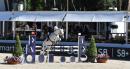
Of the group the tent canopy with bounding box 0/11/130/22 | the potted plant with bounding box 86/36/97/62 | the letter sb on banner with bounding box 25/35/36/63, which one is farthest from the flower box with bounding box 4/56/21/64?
the tent canopy with bounding box 0/11/130/22

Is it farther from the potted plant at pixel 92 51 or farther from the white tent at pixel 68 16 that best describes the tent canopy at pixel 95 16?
the potted plant at pixel 92 51

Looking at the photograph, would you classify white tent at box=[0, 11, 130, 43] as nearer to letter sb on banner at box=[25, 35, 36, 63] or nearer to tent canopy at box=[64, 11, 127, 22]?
tent canopy at box=[64, 11, 127, 22]

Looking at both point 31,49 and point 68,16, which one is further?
point 68,16

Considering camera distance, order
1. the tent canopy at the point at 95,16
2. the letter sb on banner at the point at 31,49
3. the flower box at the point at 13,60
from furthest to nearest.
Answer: the tent canopy at the point at 95,16 → the letter sb on banner at the point at 31,49 → the flower box at the point at 13,60

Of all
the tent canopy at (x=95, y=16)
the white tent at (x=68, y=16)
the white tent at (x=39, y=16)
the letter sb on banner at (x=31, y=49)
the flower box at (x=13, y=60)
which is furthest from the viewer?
the white tent at (x=39, y=16)

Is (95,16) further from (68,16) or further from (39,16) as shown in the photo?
(39,16)

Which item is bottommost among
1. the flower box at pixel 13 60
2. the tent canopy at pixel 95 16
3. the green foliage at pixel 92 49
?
the flower box at pixel 13 60

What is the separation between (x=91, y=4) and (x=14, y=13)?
6.63 metres

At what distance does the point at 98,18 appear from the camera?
2841cm

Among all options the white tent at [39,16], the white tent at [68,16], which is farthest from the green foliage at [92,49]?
the white tent at [39,16]

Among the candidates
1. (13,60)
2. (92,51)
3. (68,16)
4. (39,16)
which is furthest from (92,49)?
(39,16)

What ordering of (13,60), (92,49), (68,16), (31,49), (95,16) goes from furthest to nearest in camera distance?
(68,16), (95,16), (92,49), (31,49), (13,60)

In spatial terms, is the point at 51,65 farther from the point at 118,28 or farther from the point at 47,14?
the point at 118,28

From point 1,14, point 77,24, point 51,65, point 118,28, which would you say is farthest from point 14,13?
point 51,65
